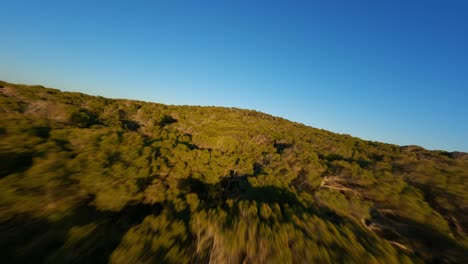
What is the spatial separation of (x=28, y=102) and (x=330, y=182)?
18927 millimetres

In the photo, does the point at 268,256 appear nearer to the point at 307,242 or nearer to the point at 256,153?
the point at 307,242

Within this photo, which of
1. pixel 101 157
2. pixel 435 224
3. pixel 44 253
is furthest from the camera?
pixel 101 157

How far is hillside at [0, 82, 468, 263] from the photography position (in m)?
4.96

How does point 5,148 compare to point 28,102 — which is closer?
point 5,148

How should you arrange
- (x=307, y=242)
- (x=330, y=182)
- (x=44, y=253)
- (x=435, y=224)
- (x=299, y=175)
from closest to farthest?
(x=44, y=253)
(x=307, y=242)
(x=435, y=224)
(x=330, y=182)
(x=299, y=175)

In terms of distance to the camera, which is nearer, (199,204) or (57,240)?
(57,240)

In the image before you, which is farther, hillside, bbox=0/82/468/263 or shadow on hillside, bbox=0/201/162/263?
hillside, bbox=0/82/468/263

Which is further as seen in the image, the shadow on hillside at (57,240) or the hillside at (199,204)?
the hillside at (199,204)

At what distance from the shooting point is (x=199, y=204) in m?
8.13

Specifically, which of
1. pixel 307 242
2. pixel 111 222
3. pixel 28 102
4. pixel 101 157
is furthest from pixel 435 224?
pixel 28 102

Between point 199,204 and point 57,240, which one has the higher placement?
point 57,240

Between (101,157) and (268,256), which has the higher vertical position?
(101,157)

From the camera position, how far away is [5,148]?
22.6 ft

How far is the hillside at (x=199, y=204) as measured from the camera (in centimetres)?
496
